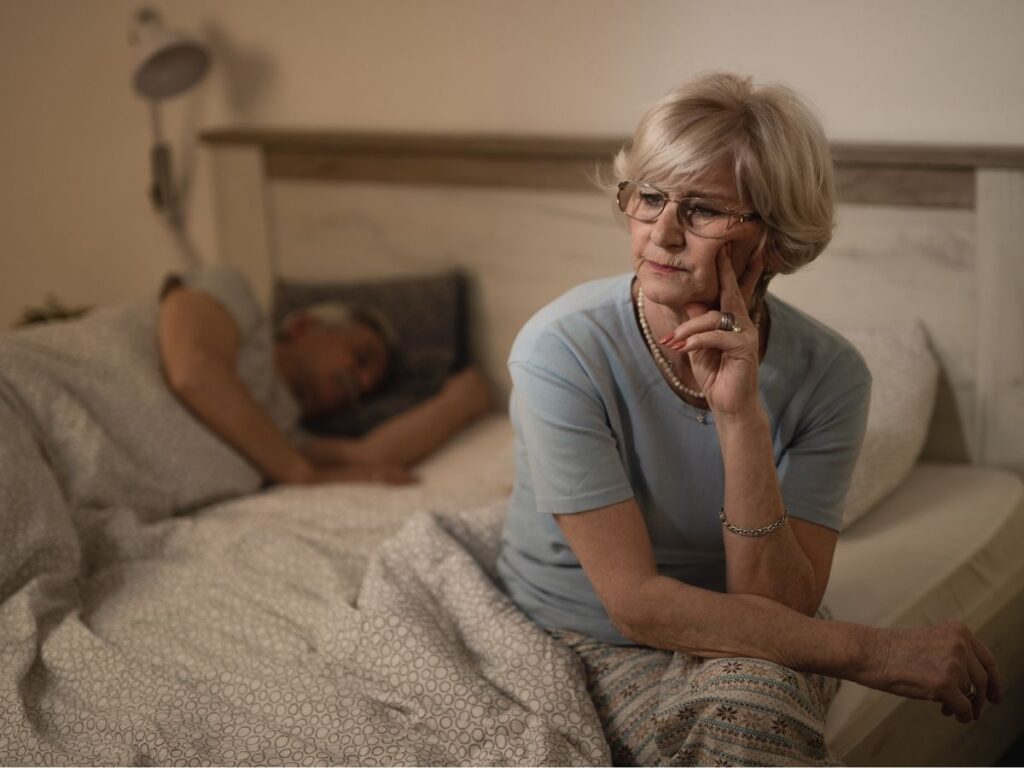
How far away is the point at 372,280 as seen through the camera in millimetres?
2709

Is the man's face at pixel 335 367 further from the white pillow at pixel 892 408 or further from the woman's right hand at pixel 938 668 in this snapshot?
the woman's right hand at pixel 938 668

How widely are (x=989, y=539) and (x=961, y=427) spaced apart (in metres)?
0.30

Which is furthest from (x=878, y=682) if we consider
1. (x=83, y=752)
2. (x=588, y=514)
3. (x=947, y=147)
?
(x=947, y=147)

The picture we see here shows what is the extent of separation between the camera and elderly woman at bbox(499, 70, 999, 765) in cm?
126

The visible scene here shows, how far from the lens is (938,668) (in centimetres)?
125

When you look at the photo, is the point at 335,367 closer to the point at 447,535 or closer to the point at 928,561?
the point at 447,535

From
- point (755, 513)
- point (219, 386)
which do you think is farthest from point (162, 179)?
point (755, 513)

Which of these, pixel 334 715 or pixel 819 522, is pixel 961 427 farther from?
pixel 334 715

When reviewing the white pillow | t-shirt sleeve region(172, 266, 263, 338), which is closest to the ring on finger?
the white pillow

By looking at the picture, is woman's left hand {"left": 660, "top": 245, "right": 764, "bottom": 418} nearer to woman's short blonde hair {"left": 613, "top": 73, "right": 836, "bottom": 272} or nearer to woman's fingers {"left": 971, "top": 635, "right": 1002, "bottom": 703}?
woman's short blonde hair {"left": 613, "top": 73, "right": 836, "bottom": 272}

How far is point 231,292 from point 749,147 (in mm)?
1303

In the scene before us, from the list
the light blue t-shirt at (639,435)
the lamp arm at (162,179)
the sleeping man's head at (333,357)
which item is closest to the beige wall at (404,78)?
the lamp arm at (162,179)

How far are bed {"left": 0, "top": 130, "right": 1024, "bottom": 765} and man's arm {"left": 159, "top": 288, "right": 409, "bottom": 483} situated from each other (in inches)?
2.0

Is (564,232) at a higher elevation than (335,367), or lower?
higher
